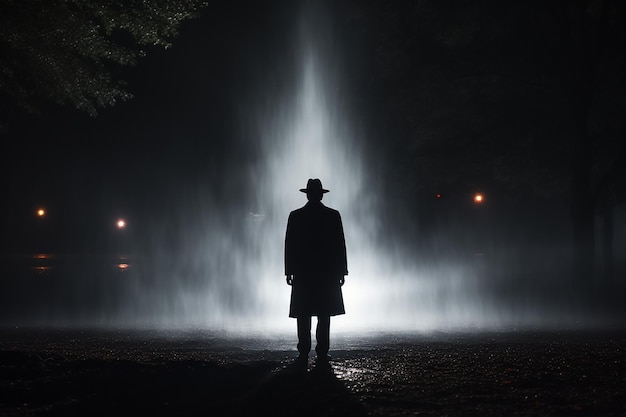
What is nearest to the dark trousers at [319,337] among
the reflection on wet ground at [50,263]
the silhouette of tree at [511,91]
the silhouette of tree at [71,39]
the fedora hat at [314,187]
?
the fedora hat at [314,187]

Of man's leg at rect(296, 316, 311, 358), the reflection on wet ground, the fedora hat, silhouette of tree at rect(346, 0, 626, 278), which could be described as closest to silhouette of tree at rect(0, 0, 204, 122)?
the fedora hat

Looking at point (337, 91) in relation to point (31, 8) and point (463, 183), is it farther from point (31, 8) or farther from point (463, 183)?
point (31, 8)

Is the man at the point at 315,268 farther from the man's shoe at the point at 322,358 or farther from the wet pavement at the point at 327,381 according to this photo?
the wet pavement at the point at 327,381

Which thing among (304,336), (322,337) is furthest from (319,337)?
(304,336)

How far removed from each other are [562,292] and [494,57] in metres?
7.41

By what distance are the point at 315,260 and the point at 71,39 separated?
18.9 feet

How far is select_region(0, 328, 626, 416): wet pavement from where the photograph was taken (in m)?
5.11

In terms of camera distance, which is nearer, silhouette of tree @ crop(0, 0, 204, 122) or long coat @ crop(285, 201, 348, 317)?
long coat @ crop(285, 201, 348, 317)

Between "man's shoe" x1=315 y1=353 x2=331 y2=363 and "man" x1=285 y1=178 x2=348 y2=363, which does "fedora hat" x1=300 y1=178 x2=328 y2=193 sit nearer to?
"man" x1=285 y1=178 x2=348 y2=363

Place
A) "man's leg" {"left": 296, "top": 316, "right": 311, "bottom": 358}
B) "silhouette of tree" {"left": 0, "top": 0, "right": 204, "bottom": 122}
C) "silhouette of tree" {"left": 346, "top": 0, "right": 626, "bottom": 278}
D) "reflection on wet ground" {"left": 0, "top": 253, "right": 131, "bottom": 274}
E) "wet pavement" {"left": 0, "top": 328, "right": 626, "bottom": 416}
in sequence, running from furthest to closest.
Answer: "reflection on wet ground" {"left": 0, "top": 253, "right": 131, "bottom": 274}
"silhouette of tree" {"left": 346, "top": 0, "right": 626, "bottom": 278}
"silhouette of tree" {"left": 0, "top": 0, "right": 204, "bottom": 122}
"man's leg" {"left": 296, "top": 316, "right": 311, "bottom": 358}
"wet pavement" {"left": 0, "top": 328, "right": 626, "bottom": 416}

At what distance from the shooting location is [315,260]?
7754mm

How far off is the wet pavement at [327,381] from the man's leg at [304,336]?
146 mm

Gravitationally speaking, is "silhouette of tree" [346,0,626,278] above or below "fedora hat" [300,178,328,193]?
above

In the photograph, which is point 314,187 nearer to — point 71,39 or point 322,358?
point 322,358
